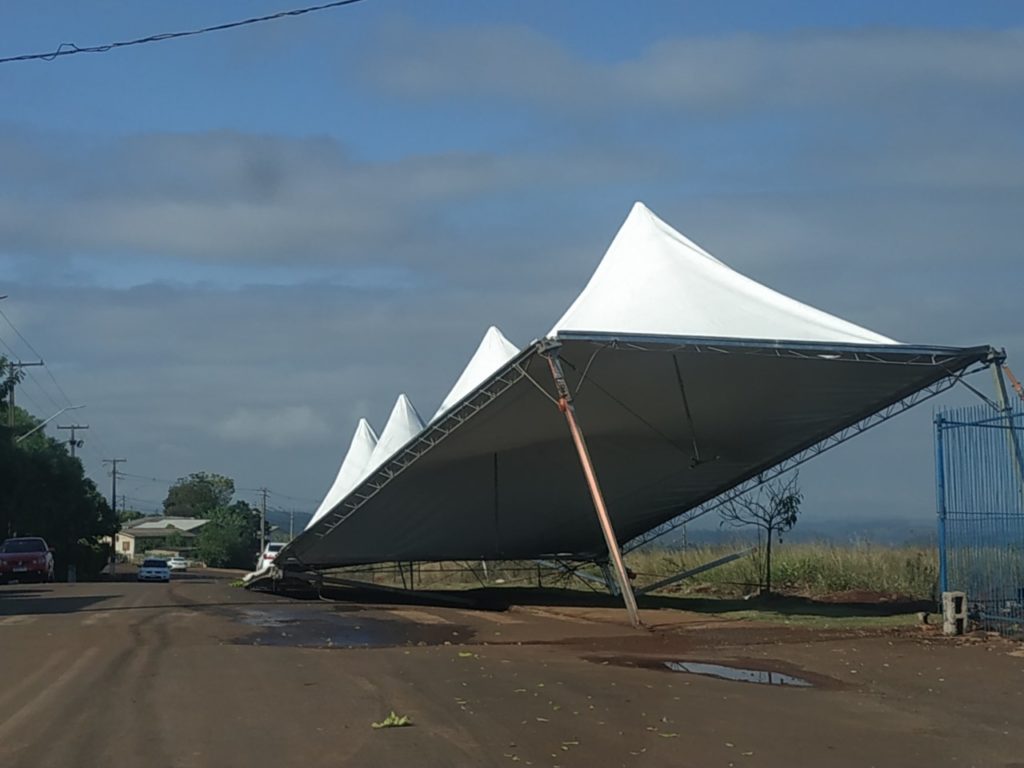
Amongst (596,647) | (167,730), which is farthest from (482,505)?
(167,730)

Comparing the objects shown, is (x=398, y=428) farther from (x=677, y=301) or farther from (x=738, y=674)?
(x=738, y=674)

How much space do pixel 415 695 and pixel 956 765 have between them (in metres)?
4.64

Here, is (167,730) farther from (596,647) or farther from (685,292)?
(685,292)

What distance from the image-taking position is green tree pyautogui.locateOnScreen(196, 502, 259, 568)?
95312mm

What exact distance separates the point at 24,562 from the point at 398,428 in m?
12.0

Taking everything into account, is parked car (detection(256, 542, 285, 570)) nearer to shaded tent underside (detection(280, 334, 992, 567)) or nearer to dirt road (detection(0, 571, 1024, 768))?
shaded tent underside (detection(280, 334, 992, 567))

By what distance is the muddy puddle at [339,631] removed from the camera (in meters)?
15.6

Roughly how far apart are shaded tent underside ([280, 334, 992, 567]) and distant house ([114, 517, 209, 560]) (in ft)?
307

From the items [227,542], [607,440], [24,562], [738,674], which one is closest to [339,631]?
[738,674]

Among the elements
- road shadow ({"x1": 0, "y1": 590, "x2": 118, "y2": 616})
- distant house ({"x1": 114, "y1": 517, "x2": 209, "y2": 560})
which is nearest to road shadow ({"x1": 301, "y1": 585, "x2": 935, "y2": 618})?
road shadow ({"x1": 0, "y1": 590, "x2": 118, "y2": 616})

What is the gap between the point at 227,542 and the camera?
313 feet

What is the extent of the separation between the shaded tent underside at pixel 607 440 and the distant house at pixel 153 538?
9363cm

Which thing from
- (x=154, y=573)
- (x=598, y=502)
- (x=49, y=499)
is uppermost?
(x=49, y=499)

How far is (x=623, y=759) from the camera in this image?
7.87 m
